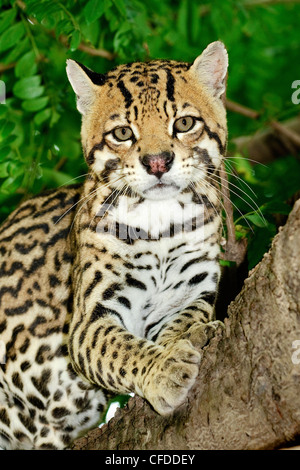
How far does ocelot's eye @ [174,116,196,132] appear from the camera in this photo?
4277 millimetres

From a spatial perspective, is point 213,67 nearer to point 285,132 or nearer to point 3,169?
point 3,169

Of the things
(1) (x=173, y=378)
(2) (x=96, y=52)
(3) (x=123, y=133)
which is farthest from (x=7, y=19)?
(1) (x=173, y=378)

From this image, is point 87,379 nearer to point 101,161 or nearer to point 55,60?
point 101,161

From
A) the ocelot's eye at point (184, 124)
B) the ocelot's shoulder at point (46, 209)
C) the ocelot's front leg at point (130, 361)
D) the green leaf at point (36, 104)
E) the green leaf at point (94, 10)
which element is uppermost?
the green leaf at point (94, 10)

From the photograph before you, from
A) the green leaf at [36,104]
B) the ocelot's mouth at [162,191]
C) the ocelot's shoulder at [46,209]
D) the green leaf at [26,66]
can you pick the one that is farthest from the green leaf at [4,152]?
the ocelot's mouth at [162,191]

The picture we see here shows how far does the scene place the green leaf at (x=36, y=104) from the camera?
18.6 ft

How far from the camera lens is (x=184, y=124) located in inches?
169

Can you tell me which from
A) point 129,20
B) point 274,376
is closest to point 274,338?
point 274,376

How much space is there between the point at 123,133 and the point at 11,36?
165cm

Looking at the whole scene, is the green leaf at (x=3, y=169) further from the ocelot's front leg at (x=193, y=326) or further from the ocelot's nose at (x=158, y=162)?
the ocelot's front leg at (x=193, y=326)

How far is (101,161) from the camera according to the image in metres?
4.45

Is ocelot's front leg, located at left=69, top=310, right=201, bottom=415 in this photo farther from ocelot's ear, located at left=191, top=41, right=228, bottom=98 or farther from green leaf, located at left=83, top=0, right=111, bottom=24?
green leaf, located at left=83, top=0, right=111, bottom=24

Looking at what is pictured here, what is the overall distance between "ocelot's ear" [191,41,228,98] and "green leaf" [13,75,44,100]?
1.58 metres

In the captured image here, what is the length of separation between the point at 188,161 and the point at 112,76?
2.79ft
